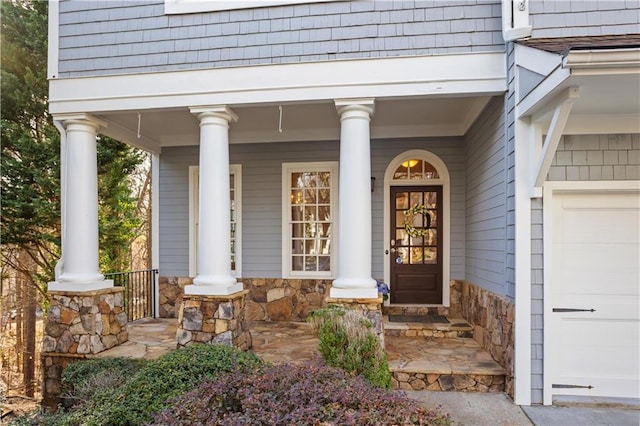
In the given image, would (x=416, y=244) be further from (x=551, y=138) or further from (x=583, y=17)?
(x=583, y=17)

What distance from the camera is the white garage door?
3.43 meters

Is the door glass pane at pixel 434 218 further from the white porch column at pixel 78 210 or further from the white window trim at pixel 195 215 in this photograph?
the white porch column at pixel 78 210

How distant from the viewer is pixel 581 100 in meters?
3.05

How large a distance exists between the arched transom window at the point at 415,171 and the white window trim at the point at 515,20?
238 centimetres

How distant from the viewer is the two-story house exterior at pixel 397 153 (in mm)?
3424

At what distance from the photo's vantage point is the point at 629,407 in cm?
333

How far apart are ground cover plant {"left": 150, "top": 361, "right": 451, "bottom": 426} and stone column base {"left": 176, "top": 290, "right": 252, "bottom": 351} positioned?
1.48 meters

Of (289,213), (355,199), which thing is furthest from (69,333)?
(355,199)

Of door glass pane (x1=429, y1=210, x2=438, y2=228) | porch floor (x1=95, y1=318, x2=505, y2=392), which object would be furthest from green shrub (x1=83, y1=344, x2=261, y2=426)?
door glass pane (x1=429, y1=210, x2=438, y2=228)

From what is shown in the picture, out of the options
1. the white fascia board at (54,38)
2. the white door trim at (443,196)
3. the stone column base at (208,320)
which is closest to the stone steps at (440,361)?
the white door trim at (443,196)

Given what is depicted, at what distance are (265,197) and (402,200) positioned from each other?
2141 mm

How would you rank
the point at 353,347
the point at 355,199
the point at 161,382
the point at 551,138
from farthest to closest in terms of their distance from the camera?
the point at 355,199, the point at 353,347, the point at 551,138, the point at 161,382

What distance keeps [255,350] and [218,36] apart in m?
3.58

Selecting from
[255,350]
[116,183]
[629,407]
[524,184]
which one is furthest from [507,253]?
[116,183]
